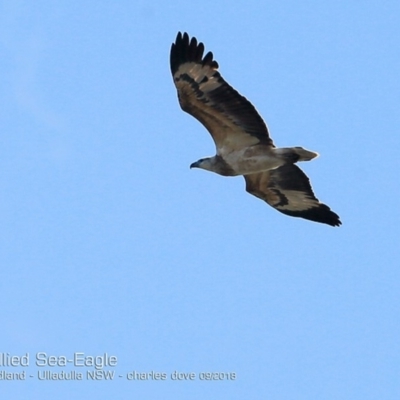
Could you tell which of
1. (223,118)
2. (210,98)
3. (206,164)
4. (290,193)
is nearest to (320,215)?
(290,193)

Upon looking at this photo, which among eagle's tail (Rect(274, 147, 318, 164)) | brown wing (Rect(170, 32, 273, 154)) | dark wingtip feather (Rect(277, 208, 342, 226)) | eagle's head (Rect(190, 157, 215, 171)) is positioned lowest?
eagle's tail (Rect(274, 147, 318, 164))

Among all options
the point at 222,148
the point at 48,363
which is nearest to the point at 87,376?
the point at 48,363

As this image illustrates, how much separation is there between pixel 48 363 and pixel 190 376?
2.08m

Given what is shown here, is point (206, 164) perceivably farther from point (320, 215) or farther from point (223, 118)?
point (320, 215)

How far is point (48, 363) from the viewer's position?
17.6 metres

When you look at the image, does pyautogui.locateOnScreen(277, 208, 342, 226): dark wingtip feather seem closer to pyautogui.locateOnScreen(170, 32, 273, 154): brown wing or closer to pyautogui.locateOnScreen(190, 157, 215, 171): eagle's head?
pyautogui.locateOnScreen(190, 157, 215, 171): eagle's head

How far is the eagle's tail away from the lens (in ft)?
59.5

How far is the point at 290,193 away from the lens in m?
20.3

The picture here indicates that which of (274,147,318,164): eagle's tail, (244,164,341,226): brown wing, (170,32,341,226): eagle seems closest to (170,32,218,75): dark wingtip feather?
(170,32,341,226): eagle

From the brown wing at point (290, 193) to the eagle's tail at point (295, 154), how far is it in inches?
60.9

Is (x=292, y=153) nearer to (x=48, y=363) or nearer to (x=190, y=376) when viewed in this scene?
(x=190, y=376)

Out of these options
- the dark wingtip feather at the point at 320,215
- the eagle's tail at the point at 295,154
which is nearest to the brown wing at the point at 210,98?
the eagle's tail at the point at 295,154

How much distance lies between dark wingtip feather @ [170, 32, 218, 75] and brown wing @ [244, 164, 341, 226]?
109 inches

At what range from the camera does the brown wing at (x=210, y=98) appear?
18047mm
